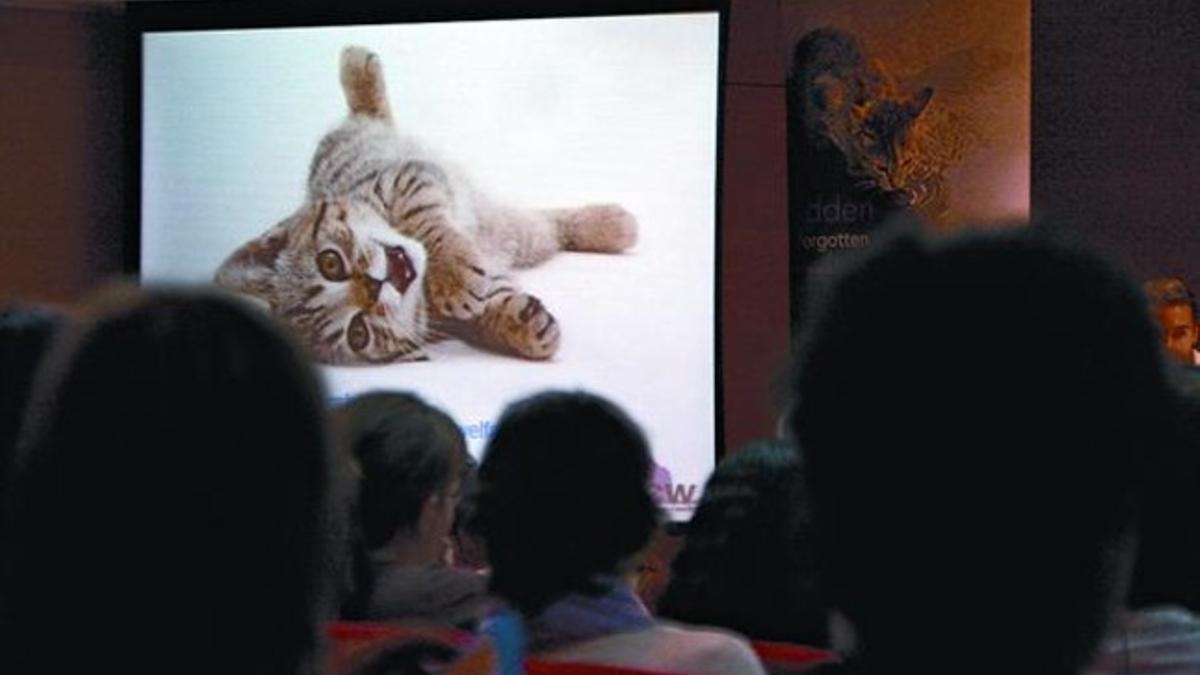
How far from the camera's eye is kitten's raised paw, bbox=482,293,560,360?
18.4 feet

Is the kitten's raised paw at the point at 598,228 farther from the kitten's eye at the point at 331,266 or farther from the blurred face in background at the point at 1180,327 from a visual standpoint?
the blurred face in background at the point at 1180,327

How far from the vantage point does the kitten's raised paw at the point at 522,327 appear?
5594 mm

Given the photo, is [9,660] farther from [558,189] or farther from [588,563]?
[558,189]

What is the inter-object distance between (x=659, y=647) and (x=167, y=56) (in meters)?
4.15

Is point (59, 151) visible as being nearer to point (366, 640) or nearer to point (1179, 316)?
point (1179, 316)

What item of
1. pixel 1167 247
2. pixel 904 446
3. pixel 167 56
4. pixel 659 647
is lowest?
pixel 659 647

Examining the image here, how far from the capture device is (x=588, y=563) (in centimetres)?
212

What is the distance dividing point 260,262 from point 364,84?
62 cm

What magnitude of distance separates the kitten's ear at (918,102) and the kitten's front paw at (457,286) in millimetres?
1378

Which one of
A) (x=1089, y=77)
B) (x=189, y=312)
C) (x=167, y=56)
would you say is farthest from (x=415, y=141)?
(x=189, y=312)

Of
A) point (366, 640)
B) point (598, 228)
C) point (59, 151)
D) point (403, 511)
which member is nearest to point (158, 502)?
point (366, 640)

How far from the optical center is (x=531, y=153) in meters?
5.61

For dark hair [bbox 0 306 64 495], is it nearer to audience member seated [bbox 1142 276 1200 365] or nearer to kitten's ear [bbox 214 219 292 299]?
kitten's ear [bbox 214 219 292 299]

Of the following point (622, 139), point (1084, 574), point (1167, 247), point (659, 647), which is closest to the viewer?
point (1084, 574)
